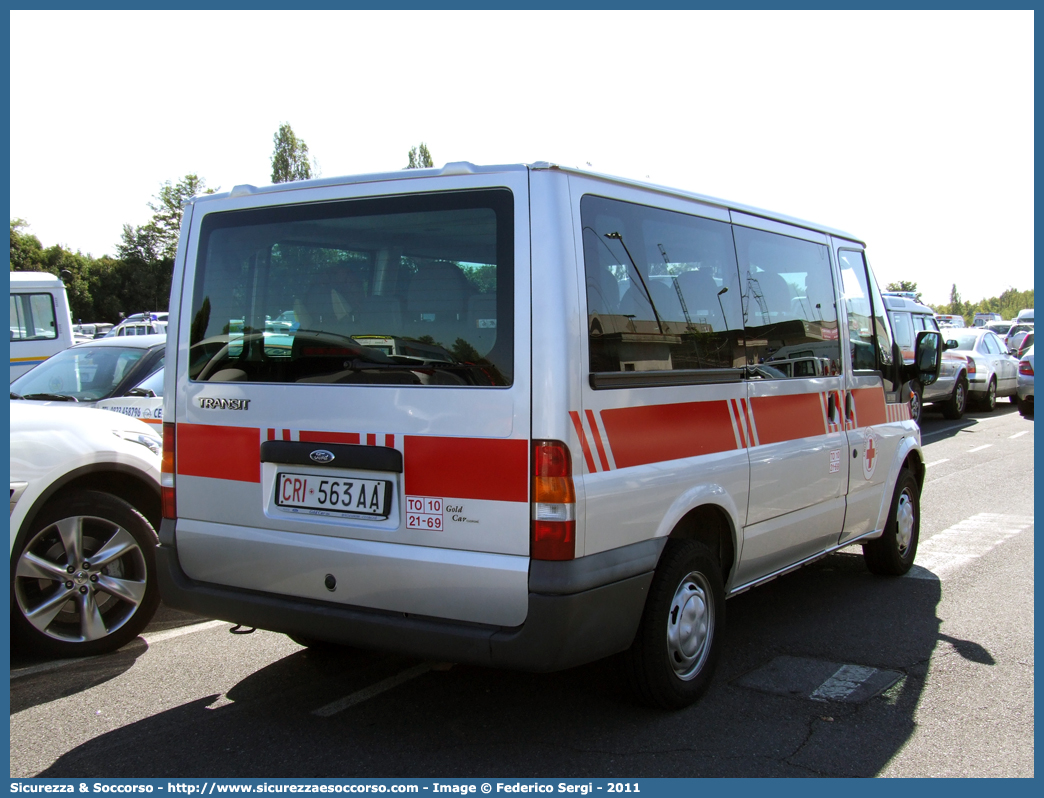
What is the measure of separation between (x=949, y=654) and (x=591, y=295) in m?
2.80

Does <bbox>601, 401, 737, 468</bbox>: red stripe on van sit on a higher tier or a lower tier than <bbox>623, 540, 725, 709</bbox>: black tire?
higher

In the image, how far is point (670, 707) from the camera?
12.6 ft

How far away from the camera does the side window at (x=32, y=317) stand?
53.6 ft

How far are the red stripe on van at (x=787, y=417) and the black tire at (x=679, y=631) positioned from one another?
0.77 meters

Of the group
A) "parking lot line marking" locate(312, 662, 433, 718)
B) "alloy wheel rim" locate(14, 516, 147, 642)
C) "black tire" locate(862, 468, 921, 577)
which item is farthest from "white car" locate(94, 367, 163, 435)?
"black tire" locate(862, 468, 921, 577)

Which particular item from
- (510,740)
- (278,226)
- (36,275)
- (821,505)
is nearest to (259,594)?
(510,740)

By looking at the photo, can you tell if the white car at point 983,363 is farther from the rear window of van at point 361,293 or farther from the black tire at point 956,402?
the rear window of van at point 361,293

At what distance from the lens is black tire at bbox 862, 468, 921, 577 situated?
608cm

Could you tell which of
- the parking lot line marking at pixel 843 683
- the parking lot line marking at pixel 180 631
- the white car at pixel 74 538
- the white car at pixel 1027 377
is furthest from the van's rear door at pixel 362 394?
the white car at pixel 1027 377

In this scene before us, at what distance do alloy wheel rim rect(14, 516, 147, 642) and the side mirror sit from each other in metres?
4.89

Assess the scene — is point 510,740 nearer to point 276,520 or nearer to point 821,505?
point 276,520

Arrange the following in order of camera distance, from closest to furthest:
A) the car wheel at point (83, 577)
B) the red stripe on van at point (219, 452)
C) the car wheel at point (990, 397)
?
the red stripe on van at point (219, 452) → the car wheel at point (83, 577) → the car wheel at point (990, 397)

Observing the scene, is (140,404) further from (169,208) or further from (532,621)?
(169,208)

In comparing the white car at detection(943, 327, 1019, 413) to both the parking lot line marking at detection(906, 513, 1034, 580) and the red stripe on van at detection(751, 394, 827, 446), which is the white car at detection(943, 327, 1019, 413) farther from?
the red stripe on van at detection(751, 394, 827, 446)
